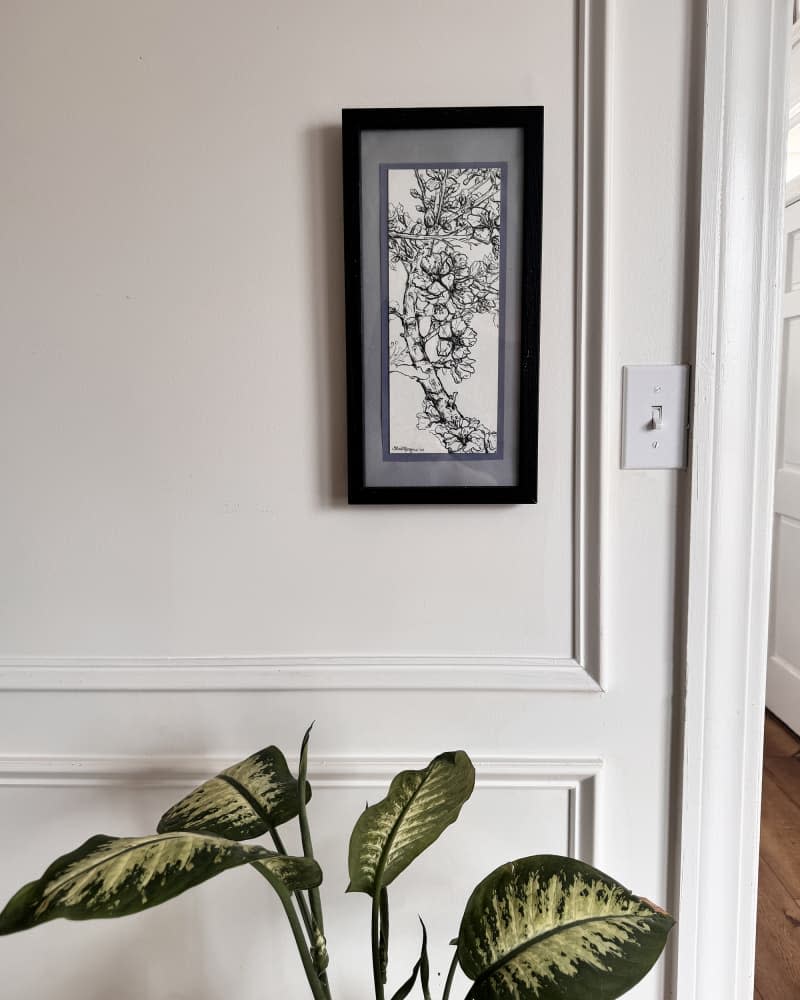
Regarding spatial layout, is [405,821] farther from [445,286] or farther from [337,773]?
[445,286]

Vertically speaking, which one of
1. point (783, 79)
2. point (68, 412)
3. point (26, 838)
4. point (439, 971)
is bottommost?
point (439, 971)

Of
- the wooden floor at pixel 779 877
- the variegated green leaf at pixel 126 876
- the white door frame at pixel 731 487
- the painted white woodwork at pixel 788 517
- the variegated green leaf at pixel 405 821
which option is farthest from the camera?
the painted white woodwork at pixel 788 517

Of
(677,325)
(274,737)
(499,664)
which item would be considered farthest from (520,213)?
(274,737)

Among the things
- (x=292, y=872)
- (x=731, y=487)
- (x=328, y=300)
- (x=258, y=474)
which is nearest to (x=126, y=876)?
(x=292, y=872)

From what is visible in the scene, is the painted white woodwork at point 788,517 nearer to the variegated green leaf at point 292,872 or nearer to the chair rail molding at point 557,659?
the chair rail molding at point 557,659

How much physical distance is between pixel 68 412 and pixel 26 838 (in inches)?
21.6

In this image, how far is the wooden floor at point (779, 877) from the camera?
4.59 feet

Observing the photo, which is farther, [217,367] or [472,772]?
[217,367]

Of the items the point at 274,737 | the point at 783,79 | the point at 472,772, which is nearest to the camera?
the point at 472,772

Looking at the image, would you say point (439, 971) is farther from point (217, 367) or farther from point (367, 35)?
point (367, 35)

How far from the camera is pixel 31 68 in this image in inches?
30.6

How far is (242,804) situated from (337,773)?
22 centimetres

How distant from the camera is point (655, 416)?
783 millimetres

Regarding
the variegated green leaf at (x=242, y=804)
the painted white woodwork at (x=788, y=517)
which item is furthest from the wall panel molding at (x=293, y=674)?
the painted white woodwork at (x=788, y=517)
